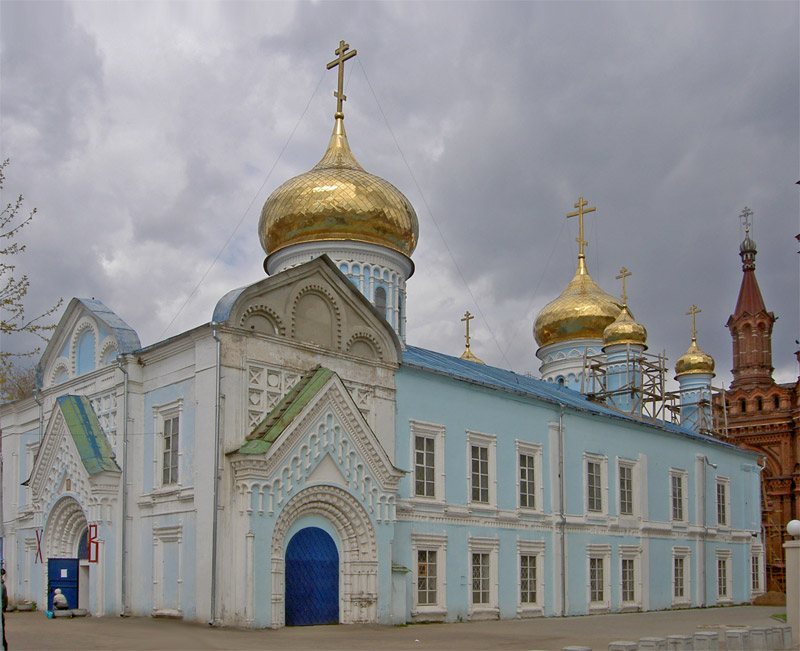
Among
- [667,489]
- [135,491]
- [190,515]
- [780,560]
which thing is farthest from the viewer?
[780,560]

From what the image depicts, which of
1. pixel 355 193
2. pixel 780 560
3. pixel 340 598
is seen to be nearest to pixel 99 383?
pixel 340 598

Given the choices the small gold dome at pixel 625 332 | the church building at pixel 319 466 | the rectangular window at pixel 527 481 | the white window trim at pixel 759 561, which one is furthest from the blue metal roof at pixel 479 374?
the small gold dome at pixel 625 332

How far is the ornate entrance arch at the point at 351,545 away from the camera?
16.8 m

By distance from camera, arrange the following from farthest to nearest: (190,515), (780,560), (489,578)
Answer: (780,560), (489,578), (190,515)

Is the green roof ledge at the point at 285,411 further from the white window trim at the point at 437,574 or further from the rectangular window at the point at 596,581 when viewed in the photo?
the rectangular window at the point at 596,581

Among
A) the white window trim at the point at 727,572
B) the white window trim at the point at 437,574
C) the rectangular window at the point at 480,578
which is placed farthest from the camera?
the white window trim at the point at 727,572

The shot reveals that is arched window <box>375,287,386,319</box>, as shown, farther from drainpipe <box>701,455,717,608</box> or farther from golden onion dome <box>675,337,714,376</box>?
golden onion dome <box>675,337,714,376</box>

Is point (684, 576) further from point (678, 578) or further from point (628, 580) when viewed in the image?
point (628, 580)

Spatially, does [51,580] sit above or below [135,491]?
below

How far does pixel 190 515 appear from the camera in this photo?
16.4m

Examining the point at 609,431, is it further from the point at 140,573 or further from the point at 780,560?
the point at 780,560

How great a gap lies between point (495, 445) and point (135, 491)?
7817 millimetres

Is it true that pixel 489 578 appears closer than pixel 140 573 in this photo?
No

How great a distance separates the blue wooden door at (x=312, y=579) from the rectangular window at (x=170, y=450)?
245 centimetres
